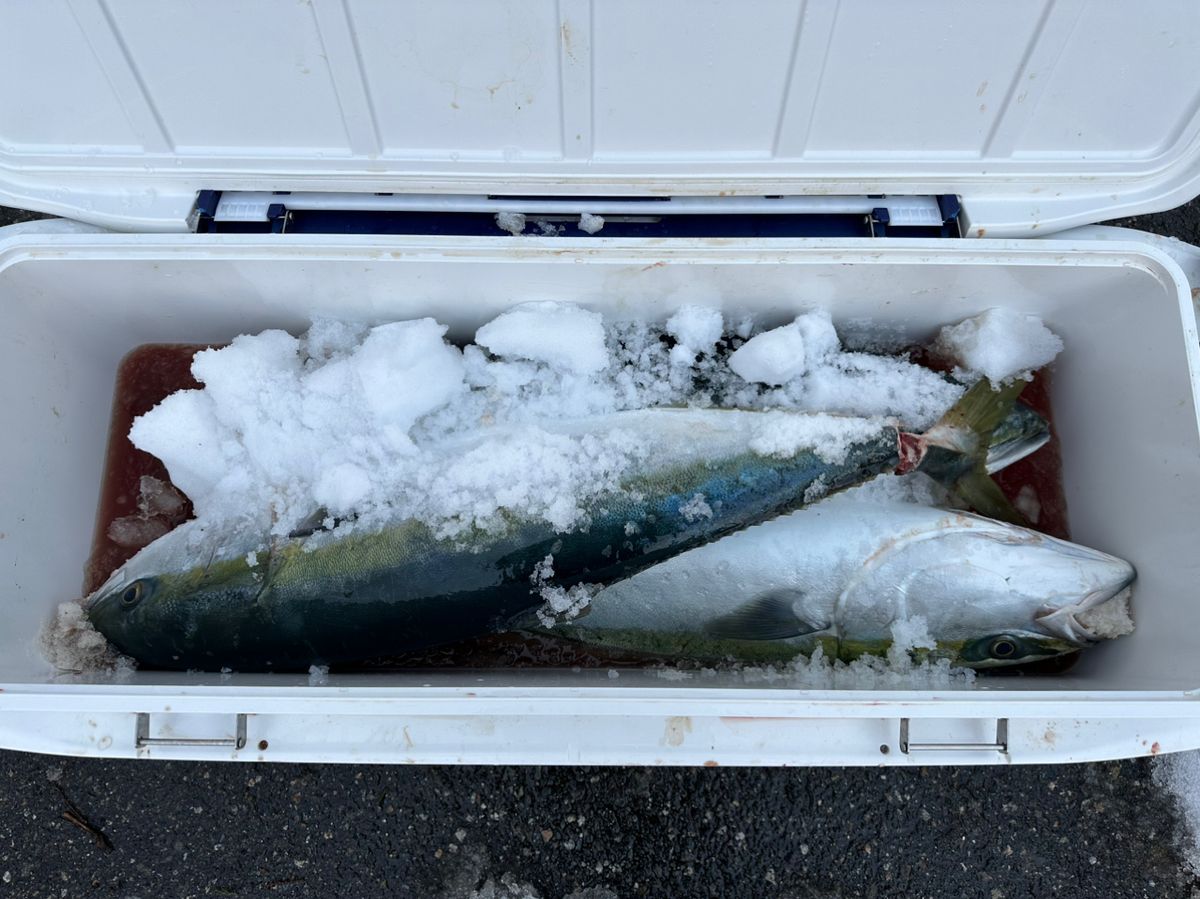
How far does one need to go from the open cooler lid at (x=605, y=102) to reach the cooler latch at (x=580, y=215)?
4cm

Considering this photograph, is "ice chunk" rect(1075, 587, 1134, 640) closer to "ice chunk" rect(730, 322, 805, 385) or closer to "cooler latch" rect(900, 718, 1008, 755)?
"cooler latch" rect(900, 718, 1008, 755)

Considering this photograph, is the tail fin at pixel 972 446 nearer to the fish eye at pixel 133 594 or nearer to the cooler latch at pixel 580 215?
the cooler latch at pixel 580 215

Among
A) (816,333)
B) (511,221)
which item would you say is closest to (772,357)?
(816,333)

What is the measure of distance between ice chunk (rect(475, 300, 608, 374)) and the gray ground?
1.11 metres

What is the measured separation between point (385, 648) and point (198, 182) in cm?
104

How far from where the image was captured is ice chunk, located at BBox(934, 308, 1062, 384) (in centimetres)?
176

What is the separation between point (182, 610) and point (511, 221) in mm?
1063

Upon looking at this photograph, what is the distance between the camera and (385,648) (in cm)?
162

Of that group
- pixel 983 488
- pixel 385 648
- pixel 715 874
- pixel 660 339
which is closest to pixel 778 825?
pixel 715 874

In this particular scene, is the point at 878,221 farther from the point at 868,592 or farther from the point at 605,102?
the point at 868,592

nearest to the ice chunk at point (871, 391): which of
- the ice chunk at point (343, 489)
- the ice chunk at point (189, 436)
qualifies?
the ice chunk at point (343, 489)

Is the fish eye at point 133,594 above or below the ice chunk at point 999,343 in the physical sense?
below

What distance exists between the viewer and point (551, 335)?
5.66 feet

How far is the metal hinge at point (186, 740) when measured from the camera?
1.39 m
